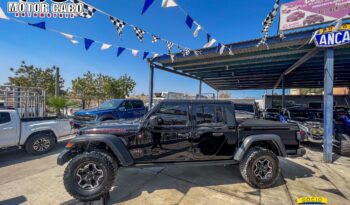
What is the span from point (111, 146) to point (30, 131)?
3.80 meters

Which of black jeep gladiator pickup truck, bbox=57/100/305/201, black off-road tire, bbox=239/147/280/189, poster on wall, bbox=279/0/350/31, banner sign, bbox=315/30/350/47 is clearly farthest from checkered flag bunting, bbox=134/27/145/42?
poster on wall, bbox=279/0/350/31

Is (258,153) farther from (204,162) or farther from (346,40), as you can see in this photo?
(346,40)

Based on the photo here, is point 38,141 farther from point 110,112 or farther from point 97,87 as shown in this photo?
point 97,87

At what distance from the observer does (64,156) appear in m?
3.10

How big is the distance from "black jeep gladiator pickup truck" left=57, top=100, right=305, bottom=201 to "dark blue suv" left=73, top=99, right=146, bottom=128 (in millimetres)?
3944

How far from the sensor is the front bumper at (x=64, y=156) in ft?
10.0

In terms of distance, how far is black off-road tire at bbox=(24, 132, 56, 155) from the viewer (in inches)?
202

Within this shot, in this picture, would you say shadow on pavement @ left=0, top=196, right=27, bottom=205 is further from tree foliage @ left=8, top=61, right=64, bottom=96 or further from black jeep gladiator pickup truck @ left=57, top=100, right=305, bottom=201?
tree foliage @ left=8, top=61, right=64, bottom=96

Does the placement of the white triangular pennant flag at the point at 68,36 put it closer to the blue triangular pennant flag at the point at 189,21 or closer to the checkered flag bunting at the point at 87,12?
the checkered flag bunting at the point at 87,12

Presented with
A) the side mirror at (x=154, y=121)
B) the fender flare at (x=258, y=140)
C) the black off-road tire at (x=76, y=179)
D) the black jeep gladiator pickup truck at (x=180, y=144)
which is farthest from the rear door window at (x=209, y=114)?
the black off-road tire at (x=76, y=179)

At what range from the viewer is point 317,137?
5.72 meters

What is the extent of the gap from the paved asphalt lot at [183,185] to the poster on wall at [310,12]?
606 centimetres

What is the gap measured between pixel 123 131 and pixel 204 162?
170 cm

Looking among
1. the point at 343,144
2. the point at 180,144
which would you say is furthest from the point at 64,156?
the point at 343,144
